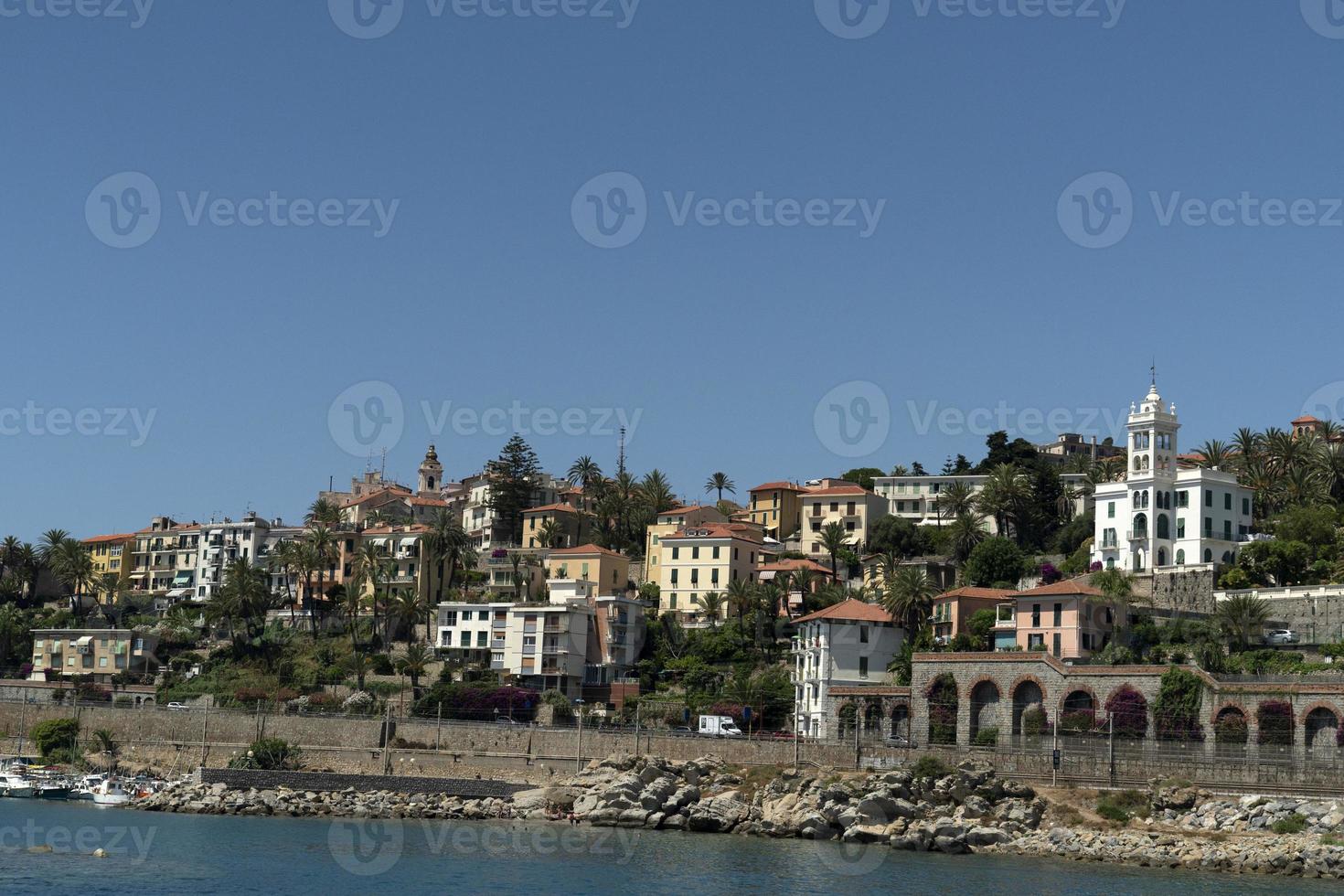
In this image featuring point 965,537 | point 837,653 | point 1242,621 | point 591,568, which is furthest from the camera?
point 591,568

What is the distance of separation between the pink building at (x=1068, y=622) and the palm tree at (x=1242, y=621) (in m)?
5.31

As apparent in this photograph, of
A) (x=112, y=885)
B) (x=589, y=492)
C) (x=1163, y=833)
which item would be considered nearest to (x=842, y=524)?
(x=589, y=492)

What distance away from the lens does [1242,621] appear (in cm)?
8012

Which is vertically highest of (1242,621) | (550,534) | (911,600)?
(550,534)

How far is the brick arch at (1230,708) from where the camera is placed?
69438 mm

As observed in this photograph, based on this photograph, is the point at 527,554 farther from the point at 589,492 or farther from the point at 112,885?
the point at 112,885

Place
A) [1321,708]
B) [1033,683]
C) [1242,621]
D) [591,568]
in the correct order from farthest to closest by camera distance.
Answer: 1. [591,568]
2. [1242,621]
3. [1033,683]
4. [1321,708]

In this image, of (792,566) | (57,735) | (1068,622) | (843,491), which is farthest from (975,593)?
(57,735)

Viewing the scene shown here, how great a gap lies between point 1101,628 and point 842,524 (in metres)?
44.8

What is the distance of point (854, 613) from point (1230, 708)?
23.0 m

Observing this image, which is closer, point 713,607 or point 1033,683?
point 1033,683

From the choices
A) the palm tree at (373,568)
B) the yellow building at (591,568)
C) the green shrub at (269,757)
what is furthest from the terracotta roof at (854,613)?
the palm tree at (373,568)

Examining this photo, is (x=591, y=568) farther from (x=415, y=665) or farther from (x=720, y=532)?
(x=415, y=665)

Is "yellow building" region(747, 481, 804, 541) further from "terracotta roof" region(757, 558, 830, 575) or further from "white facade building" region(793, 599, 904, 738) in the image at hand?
"white facade building" region(793, 599, 904, 738)
